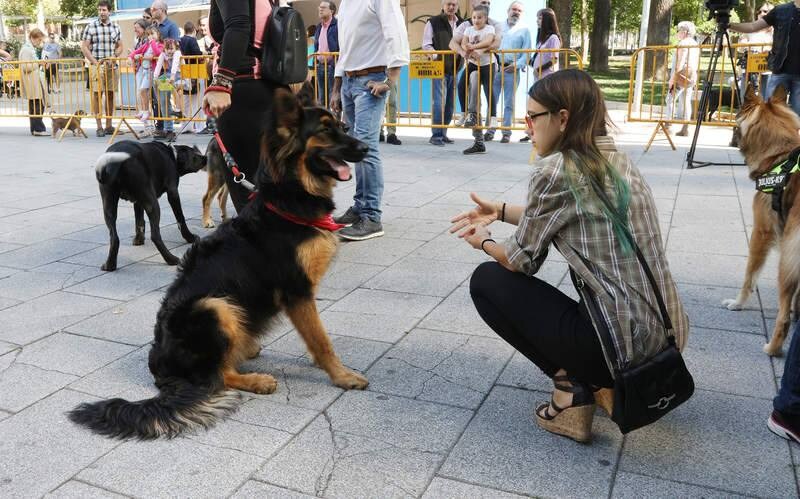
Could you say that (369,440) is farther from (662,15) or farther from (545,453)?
(662,15)

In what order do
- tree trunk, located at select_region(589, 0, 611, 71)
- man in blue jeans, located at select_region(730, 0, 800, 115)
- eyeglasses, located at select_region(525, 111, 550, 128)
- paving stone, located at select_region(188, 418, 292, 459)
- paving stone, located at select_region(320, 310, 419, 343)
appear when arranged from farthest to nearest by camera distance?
tree trunk, located at select_region(589, 0, 611, 71) → man in blue jeans, located at select_region(730, 0, 800, 115) → paving stone, located at select_region(320, 310, 419, 343) → paving stone, located at select_region(188, 418, 292, 459) → eyeglasses, located at select_region(525, 111, 550, 128)

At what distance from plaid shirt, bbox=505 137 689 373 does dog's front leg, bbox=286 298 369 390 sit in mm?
1190

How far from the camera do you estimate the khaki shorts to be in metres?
13.3

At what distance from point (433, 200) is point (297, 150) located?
445cm

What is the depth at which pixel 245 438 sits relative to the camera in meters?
2.86

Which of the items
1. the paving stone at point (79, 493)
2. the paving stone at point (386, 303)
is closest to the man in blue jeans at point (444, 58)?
the paving stone at point (386, 303)

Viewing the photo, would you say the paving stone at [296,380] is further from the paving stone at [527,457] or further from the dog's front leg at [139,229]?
the dog's front leg at [139,229]

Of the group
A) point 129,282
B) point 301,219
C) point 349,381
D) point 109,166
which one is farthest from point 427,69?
point 349,381

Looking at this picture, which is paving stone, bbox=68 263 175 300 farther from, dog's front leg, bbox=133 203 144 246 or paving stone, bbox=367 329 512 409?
paving stone, bbox=367 329 512 409

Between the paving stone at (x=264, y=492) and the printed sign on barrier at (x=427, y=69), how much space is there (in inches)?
405

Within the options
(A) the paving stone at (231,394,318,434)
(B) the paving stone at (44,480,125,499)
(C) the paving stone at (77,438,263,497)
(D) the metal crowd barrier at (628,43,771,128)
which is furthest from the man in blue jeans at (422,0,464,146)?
(B) the paving stone at (44,480,125,499)

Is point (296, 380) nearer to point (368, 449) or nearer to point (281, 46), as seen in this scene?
point (368, 449)

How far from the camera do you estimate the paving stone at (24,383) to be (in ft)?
10.5

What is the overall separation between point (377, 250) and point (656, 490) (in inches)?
142
